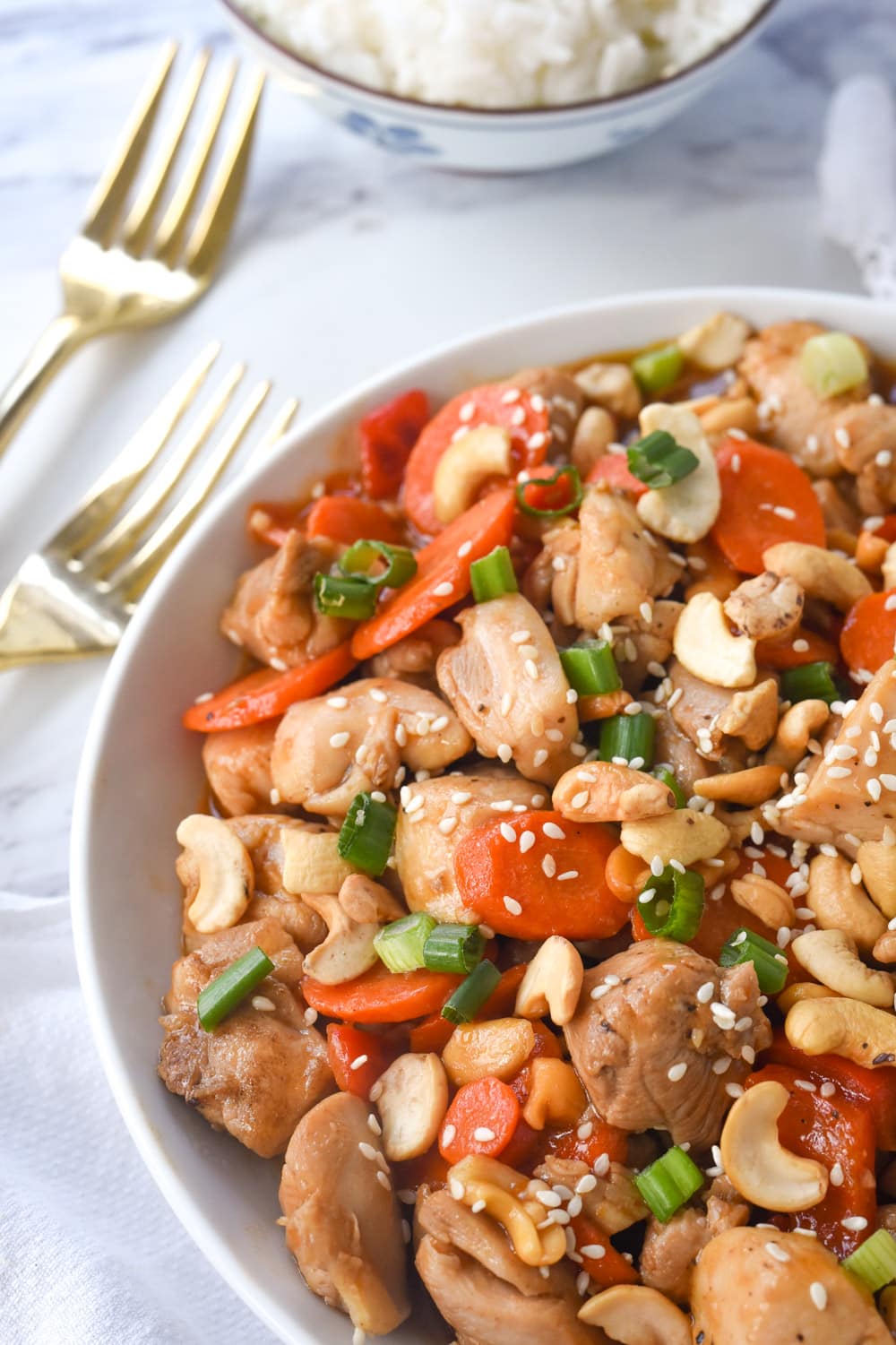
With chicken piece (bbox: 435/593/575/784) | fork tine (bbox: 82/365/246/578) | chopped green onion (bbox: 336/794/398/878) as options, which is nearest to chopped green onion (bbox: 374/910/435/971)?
chopped green onion (bbox: 336/794/398/878)

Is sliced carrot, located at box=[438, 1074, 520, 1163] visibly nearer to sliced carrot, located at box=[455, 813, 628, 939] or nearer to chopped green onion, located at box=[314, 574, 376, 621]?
sliced carrot, located at box=[455, 813, 628, 939]

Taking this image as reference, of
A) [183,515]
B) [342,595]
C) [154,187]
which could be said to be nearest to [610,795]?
[342,595]

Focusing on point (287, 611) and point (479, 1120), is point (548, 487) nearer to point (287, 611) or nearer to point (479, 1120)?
point (287, 611)

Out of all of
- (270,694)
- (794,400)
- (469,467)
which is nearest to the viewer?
(270,694)

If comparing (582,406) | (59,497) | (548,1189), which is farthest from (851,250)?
(548,1189)

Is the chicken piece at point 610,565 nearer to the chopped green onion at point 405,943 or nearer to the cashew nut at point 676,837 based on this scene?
the cashew nut at point 676,837

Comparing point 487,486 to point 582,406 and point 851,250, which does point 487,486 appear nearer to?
point 582,406
